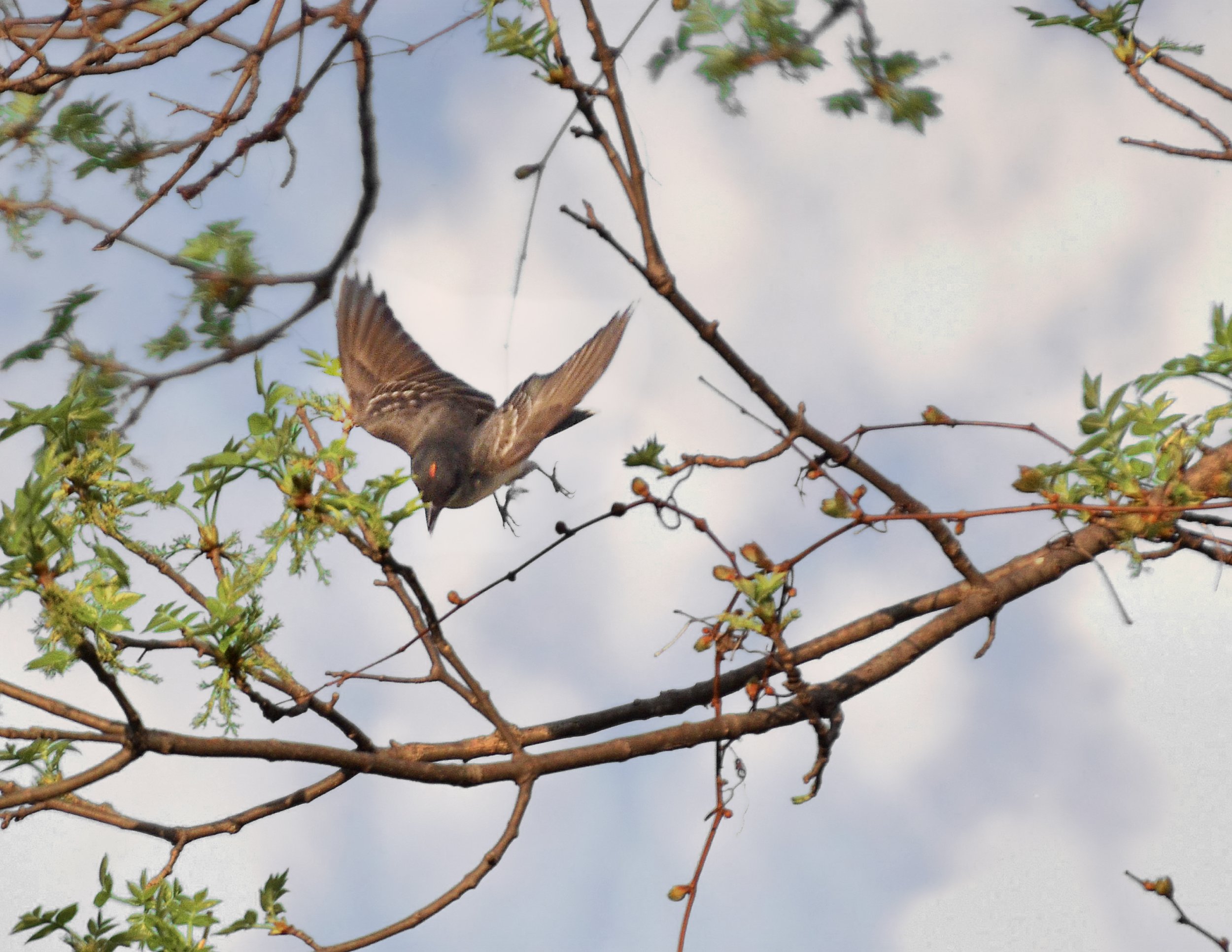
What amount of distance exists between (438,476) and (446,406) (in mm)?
735

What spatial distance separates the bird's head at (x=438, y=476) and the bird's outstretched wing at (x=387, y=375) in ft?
1.09

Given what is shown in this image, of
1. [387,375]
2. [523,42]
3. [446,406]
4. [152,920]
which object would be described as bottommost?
[152,920]

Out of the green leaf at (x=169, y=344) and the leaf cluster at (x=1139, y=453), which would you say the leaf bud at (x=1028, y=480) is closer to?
the leaf cluster at (x=1139, y=453)

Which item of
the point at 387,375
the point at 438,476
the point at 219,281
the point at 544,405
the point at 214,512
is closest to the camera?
the point at 214,512

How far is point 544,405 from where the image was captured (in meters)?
5.02

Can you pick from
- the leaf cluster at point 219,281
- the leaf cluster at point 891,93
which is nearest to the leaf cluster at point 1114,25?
the leaf cluster at point 891,93

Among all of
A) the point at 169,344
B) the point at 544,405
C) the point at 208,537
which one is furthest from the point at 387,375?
the point at 208,537

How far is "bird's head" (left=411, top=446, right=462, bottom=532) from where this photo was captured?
17.5ft

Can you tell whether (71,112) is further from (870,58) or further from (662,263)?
(870,58)

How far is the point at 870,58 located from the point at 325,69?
72.9 inches

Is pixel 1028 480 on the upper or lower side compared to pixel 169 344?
lower

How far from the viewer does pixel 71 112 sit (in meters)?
3.86

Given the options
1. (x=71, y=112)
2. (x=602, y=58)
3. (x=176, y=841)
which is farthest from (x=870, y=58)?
(x=176, y=841)

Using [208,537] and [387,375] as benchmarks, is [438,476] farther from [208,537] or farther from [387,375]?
[208,537]
